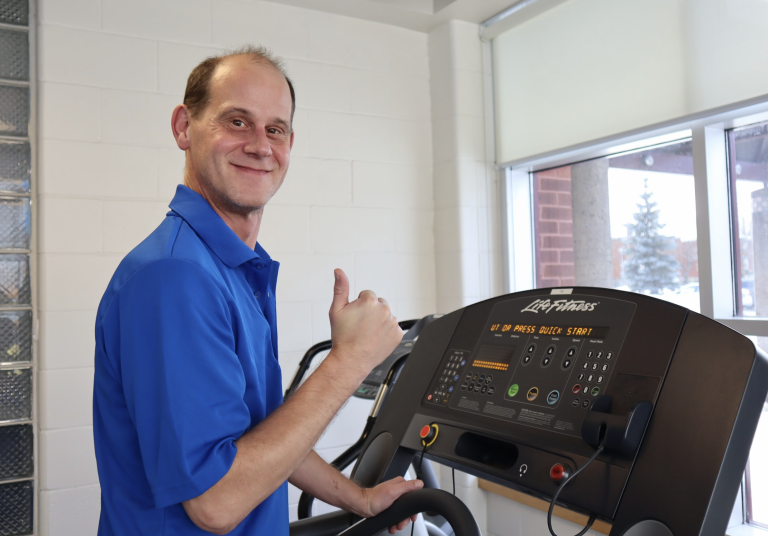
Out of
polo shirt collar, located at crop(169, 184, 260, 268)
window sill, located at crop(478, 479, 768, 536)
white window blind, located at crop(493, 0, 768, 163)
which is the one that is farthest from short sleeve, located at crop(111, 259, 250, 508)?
white window blind, located at crop(493, 0, 768, 163)

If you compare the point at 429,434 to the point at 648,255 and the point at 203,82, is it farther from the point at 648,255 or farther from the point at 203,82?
the point at 648,255

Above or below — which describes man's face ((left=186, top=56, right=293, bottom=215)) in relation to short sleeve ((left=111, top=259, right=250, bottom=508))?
above

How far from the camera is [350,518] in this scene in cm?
136

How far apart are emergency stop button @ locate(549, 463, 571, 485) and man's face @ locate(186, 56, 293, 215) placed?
2.56 feet

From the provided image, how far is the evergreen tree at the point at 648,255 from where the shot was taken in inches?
104

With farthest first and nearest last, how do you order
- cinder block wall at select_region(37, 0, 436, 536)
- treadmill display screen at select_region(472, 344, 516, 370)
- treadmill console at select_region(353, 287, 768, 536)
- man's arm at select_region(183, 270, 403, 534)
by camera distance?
cinder block wall at select_region(37, 0, 436, 536), treadmill display screen at select_region(472, 344, 516, 370), man's arm at select_region(183, 270, 403, 534), treadmill console at select_region(353, 287, 768, 536)

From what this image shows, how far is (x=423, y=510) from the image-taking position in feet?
3.99

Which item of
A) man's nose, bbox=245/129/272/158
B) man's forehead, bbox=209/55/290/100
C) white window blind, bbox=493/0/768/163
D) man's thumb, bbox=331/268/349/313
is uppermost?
white window blind, bbox=493/0/768/163

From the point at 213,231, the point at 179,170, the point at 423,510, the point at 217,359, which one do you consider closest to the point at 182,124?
the point at 213,231

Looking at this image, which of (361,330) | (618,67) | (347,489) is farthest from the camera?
(618,67)

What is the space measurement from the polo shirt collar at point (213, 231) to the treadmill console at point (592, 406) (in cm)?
46

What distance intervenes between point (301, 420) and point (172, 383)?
230 millimetres

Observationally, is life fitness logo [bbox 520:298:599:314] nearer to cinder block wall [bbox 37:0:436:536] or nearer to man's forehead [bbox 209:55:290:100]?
man's forehead [bbox 209:55:290:100]

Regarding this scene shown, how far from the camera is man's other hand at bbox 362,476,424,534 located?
1261mm
